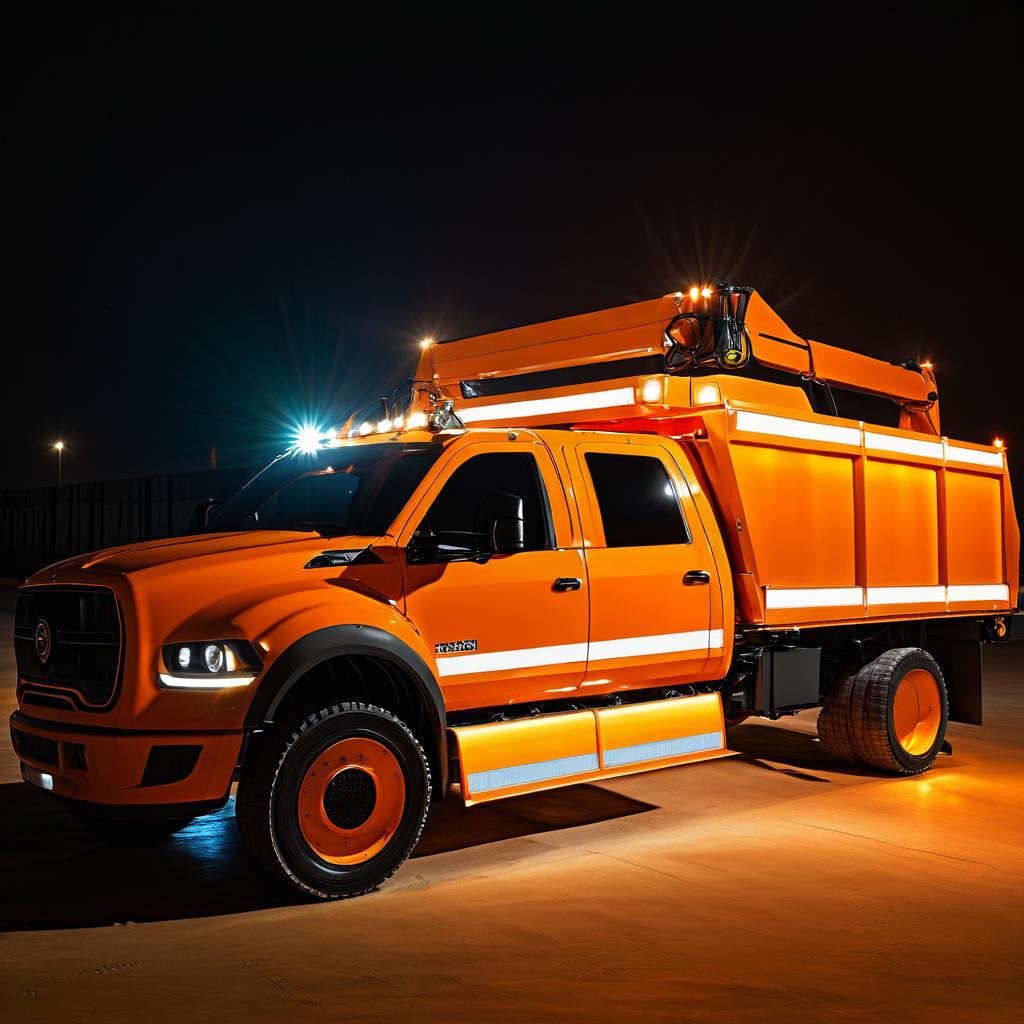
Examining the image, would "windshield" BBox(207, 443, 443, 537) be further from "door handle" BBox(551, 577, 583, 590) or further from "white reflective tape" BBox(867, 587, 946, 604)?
"white reflective tape" BBox(867, 587, 946, 604)

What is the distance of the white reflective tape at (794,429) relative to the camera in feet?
26.8

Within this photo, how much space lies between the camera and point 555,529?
7.04m

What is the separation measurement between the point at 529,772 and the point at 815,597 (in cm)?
Result: 305

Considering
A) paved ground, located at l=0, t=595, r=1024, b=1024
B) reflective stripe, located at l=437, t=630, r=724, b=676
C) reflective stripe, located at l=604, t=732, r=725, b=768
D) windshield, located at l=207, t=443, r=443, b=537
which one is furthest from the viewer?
reflective stripe, located at l=604, t=732, r=725, b=768

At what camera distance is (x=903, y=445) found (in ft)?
31.4

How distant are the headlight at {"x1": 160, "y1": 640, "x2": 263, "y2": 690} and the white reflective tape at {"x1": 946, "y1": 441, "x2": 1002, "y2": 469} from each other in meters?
6.66

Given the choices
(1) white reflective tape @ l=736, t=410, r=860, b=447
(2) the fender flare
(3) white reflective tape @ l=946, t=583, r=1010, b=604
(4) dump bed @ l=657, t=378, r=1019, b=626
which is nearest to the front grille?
(2) the fender flare

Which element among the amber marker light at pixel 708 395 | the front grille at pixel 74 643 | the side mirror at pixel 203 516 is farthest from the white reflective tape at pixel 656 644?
the front grille at pixel 74 643

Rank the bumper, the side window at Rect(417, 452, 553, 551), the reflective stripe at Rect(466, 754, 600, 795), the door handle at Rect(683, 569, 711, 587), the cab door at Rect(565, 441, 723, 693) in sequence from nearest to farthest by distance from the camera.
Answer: the bumper, the reflective stripe at Rect(466, 754, 600, 795), the side window at Rect(417, 452, 553, 551), the cab door at Rect(565, 441, 723, 693), the door handle at Rect(683, 569, 711, 587)

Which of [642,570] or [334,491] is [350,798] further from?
[642,570]

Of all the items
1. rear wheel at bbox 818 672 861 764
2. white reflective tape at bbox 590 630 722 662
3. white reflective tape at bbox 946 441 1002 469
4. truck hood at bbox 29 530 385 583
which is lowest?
rear wheel at bbox 818 672 861 764

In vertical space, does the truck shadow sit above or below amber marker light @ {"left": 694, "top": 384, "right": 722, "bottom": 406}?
below

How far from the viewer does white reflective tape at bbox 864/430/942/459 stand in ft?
30.4

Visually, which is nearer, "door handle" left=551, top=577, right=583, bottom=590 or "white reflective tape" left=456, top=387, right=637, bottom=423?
"door handle" left=551, top=577, right=583, bottom=590
